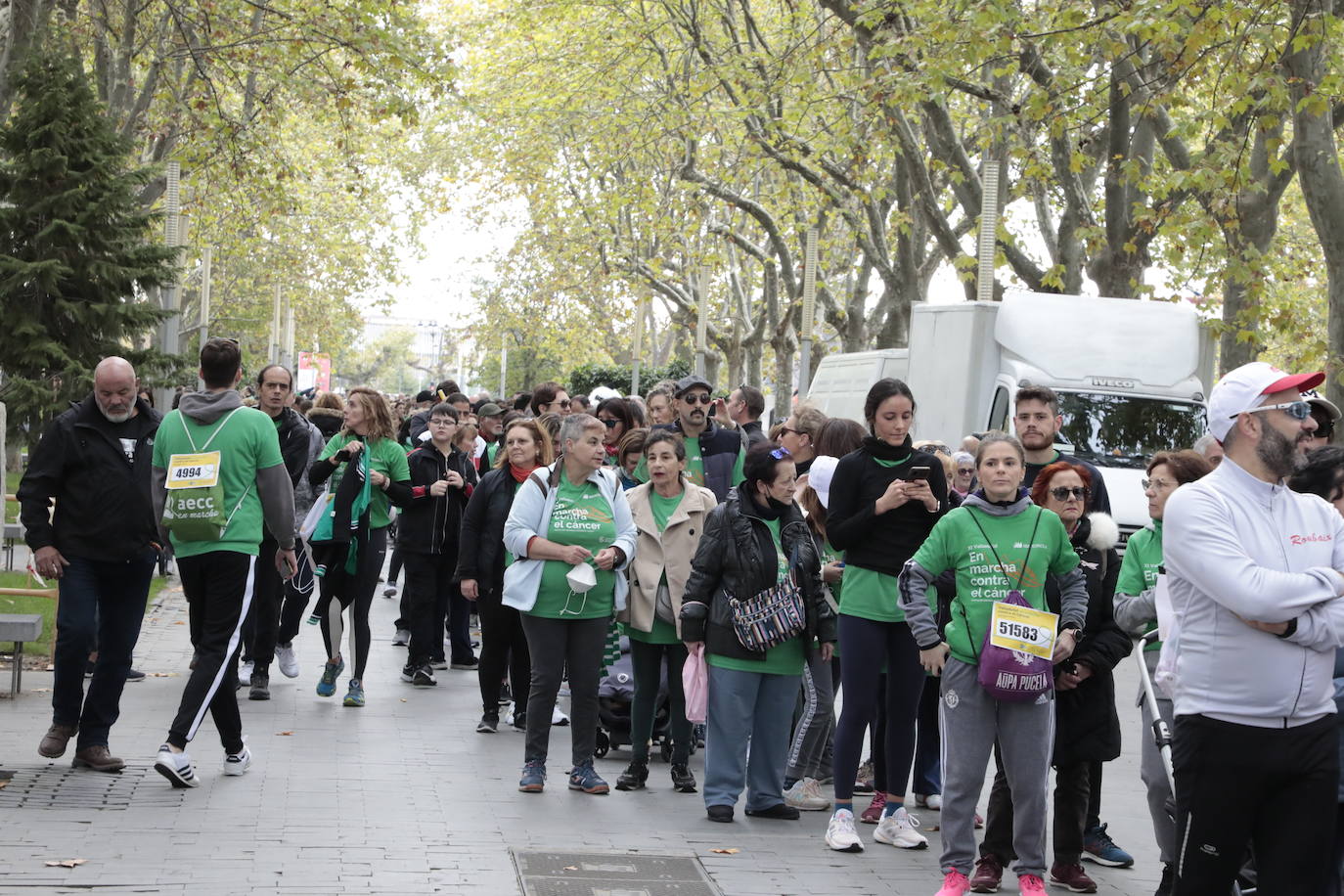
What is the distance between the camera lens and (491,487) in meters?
10.1

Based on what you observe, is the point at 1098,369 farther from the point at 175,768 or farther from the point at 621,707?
the point at 175,768

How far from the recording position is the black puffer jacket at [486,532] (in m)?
9.88

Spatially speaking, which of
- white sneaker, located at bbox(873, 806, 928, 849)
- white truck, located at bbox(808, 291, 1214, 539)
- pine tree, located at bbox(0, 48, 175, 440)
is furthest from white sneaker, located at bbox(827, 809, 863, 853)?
white truck, located at bbox(808, 291, 1214, 539)

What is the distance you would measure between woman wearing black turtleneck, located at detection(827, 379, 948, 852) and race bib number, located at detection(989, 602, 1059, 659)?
1.18 meters

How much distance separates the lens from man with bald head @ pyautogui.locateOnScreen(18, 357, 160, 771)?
26.6ft

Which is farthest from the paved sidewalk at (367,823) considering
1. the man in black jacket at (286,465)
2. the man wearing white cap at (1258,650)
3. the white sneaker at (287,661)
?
the man wearing white cap at (1258,650)

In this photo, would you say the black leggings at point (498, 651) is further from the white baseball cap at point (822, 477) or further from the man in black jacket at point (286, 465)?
the white baseball cap at point (822, 477)

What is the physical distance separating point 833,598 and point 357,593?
140 inches

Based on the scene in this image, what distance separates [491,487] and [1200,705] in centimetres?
604

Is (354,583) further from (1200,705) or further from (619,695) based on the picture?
(1200,705)

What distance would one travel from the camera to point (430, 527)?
11672 millimetres

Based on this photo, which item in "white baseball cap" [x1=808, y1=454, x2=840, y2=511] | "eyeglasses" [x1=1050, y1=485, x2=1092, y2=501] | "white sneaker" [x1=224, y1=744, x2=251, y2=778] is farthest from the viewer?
"white baseball cap" [x1=808, y1=454, x2=840, y2=511]

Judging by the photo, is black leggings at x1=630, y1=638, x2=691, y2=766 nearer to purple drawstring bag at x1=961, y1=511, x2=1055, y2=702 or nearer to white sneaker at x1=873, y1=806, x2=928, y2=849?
white sneaker at x1=873, y1=806, x2=928, y2=849

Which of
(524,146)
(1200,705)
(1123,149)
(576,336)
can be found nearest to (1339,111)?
(1123,149)
